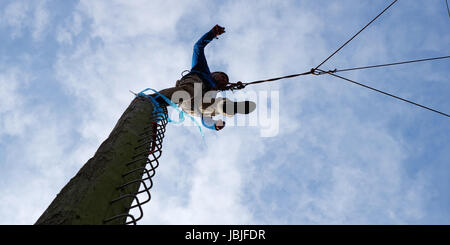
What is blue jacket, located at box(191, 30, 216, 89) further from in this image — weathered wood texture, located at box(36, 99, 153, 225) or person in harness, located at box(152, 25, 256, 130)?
weathered wood texture, located at box(36, 99, 153, 225)

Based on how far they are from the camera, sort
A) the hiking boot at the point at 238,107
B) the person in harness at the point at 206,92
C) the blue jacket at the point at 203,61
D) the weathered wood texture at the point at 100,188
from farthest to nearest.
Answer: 1. the blue jacket at the point at 203,61
2. the hiking boot at the point at 238,107
3. the person in harness at the point at 206,92
4. the weathered wood texture at the point at 100,188

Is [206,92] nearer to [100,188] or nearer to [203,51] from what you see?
[203,51]

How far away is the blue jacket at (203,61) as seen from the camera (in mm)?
5762

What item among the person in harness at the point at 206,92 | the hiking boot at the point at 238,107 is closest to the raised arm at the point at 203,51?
the person in harness at the point at 206,92

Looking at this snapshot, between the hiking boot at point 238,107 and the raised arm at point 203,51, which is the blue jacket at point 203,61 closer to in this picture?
the raised arm at point 203,51

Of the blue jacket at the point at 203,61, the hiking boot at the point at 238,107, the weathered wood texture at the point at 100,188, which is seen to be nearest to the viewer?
the weathered wood texture at the point at 100,188

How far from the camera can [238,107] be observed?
5.35 meters

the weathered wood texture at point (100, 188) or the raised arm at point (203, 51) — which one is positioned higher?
the raised arm at point (203, 51)

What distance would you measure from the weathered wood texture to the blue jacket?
3376 mm

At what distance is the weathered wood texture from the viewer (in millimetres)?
1500

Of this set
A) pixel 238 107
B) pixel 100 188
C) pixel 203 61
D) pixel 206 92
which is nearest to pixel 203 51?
pixel 203 61

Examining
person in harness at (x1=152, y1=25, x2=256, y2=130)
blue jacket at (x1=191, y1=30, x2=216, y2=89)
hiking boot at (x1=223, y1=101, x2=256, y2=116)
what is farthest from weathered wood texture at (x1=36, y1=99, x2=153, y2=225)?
blue jacket at (x1=191, y1=30, x2=216, y2=89)
